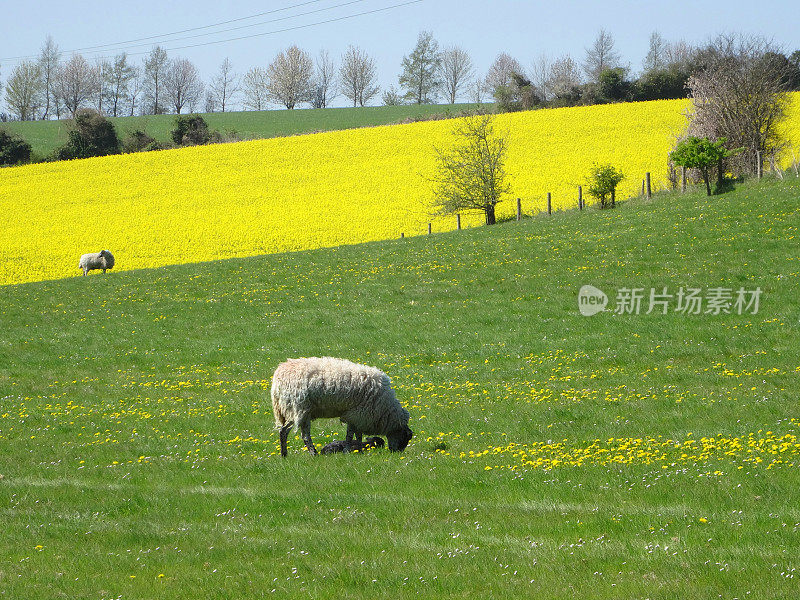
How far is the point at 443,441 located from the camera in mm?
12898

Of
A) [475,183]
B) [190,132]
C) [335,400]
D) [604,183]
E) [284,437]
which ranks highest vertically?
[190,132]

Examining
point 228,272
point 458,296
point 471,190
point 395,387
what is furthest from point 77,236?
point 395,387

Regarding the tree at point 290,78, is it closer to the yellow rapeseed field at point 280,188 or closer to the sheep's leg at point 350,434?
the yellow rapeseed field at point 280,188

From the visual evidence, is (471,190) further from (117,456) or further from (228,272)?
(117,456)

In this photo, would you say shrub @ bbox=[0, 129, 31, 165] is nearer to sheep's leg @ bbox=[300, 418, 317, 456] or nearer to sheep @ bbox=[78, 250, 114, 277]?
sheep @ bbox=[78, 250, 114, 277]

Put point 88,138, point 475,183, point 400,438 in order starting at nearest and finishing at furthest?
point 400,438
point 475,183
point 88,138

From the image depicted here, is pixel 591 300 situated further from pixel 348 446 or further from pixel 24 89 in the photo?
pixel 24 89

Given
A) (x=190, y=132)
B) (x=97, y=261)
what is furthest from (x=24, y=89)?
(x=97, y=261)

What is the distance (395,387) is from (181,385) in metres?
5.37

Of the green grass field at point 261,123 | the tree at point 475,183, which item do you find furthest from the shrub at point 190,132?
the tree at point 475,183

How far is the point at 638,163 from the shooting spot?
56.5 metres

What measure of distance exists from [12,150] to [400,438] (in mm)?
85485

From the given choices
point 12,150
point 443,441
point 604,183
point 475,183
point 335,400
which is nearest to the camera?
point 335,400

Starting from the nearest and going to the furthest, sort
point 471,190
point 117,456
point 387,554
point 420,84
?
point 387,554 → point 117,456 → point 471,190 → point 420,84
